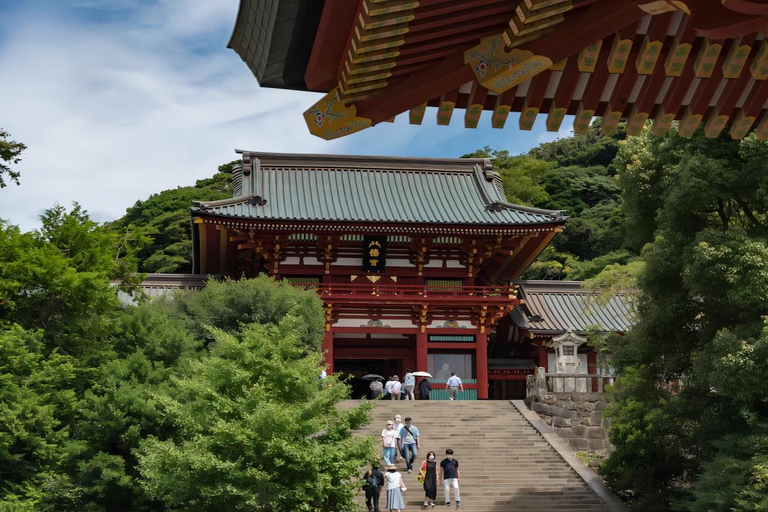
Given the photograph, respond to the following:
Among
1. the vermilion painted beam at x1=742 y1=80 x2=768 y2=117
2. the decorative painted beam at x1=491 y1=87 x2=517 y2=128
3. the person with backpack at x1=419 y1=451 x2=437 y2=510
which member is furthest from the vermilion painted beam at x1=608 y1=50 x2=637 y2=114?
the person with backpack at x1=419 y1=451 x2=437 y2=510

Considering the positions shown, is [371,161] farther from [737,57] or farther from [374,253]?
[737,57]

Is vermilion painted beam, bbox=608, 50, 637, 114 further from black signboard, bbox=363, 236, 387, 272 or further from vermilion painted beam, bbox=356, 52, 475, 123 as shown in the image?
black signboard, bbox=363, 236, 387, 272

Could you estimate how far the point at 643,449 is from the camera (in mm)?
17578

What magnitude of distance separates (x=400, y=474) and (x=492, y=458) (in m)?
3.43

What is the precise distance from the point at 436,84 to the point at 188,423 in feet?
30.2

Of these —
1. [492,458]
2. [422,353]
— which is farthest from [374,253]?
[492,458]

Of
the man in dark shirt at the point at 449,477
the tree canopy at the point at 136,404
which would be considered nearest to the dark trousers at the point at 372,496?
the tree canopy at the point at 136,404

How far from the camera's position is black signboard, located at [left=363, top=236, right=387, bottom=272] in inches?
1152

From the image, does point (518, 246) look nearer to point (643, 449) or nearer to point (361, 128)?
point (643, 449)

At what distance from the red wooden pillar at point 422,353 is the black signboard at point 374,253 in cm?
252

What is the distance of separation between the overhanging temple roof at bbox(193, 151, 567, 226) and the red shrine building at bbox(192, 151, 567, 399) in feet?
0.21

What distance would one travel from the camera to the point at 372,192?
31547 millimetres

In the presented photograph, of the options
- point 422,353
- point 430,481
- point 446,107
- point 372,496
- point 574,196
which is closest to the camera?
point 446,107

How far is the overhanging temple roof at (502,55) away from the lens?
15.8ft
